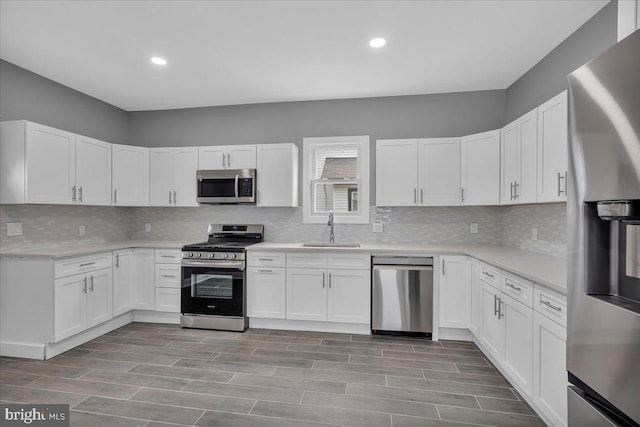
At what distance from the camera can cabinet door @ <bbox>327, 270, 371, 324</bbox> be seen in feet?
11.4

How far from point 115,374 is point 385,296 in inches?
99.2

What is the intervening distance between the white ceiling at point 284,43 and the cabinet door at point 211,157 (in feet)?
2.23

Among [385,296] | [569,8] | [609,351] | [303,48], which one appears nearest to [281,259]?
[385,296]

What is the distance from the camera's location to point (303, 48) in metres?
2.86

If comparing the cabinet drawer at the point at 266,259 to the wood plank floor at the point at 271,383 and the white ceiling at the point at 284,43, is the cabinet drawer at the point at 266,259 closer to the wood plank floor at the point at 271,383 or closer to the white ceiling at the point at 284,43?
the wood plank floor at the point at 271,383

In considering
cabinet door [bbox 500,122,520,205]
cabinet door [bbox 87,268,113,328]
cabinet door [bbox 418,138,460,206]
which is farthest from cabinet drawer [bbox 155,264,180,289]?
cabinet door [bbox 500,122,520,205]

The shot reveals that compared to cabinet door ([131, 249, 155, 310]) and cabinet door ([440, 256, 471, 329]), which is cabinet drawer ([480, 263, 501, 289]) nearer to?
cabinet door ([440, 256, 471, 329])

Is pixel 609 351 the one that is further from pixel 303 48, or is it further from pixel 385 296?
pixel 303 48

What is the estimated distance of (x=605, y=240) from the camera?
1037mm

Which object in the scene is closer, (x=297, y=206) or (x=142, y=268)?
(x=142, y=268)

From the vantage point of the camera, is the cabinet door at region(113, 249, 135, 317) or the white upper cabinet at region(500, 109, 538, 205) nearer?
the white upper cabinet at region(500, 109, 538, 205)

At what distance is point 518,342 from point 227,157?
350 centimetres

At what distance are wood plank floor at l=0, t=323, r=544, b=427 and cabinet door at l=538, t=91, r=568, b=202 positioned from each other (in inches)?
60.0

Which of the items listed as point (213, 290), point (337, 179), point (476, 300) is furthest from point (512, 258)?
point (213, 290)
